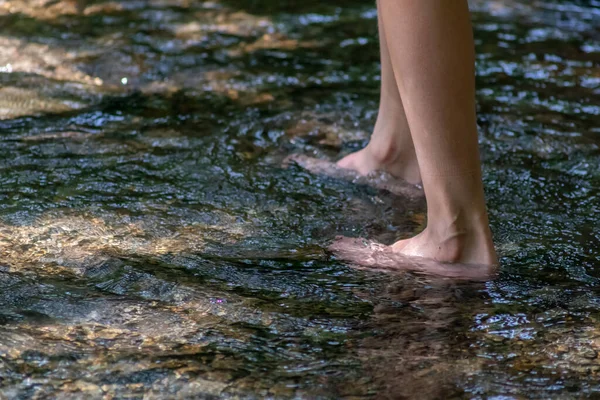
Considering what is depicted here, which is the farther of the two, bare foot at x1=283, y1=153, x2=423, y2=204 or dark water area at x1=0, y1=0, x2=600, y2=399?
bare foot at x1=283, y1=153, x2=423, y2=204

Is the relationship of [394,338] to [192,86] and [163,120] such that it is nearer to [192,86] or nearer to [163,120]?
[163,120]

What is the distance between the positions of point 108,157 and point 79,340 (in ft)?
3.61

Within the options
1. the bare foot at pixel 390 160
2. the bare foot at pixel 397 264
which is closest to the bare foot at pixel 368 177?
the bare foot at pixel 390 160

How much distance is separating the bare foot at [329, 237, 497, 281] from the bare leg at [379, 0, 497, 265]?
2cm

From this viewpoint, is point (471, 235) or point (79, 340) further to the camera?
point (471, 235)

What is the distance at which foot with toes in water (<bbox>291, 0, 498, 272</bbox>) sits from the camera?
1.74m

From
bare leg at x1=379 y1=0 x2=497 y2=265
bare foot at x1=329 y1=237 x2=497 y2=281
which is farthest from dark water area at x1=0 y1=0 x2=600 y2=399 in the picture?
bare leg at x1=379 y1=0 x2=497 y2=265

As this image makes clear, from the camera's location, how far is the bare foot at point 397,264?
1.88 metres

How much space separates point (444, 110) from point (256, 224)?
0.62m

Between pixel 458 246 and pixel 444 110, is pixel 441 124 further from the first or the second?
pixel 458 246

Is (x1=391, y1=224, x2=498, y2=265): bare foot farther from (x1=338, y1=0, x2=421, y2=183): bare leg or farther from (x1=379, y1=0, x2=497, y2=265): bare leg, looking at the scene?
(x1=338, y1=0, x2=421, y2=183): bare leg


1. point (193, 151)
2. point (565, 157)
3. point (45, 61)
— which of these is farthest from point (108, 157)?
point (565, 157)

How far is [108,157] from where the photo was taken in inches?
98.7

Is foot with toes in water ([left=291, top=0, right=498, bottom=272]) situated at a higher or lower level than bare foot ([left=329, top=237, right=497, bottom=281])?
higher
